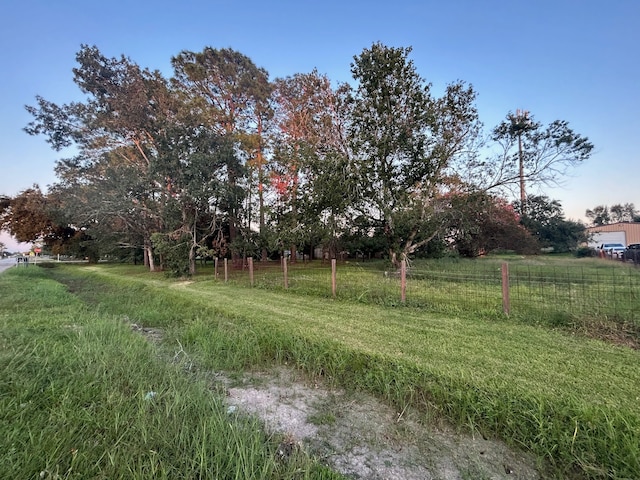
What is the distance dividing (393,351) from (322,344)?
1.01 metres

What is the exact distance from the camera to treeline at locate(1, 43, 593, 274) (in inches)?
523

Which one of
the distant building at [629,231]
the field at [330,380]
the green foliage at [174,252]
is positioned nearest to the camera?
the field at [330,380]

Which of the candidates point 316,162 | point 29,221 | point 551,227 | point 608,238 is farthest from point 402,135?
point 608,238

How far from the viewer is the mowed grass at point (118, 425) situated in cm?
205

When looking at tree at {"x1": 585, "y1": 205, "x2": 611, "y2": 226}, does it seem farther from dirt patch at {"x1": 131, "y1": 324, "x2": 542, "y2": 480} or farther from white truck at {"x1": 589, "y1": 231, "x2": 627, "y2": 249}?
dirt patch at {"x1": 131, "y1": 324, "x2": 542, "y2": 480}

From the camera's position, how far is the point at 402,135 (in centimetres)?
1304

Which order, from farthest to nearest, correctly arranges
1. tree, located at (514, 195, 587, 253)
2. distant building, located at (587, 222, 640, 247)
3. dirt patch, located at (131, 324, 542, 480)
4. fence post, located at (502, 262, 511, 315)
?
distant building, located at (587, 222, 640, 247) → tree, located at (514, 195, 587, 253) → fence post, located at (502, 262, 511, 315) → dirt patch, located at (131, 324, 542, 480)

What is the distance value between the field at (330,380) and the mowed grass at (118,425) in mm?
13

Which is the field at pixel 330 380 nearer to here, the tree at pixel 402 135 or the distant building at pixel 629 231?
the tree at pixel 402 135

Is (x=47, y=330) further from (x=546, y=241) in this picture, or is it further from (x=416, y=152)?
(x=546, y=241)

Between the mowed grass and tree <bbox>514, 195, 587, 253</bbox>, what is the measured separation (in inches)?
1454

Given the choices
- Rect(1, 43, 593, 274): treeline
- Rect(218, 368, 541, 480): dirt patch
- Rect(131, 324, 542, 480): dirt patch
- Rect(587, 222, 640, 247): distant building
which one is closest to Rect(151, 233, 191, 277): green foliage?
Rect(1, 43, 593, 274): treeline

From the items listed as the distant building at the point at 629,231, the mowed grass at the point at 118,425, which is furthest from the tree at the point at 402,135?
the distant building at the point at 629,231

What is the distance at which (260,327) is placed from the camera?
232 inches
